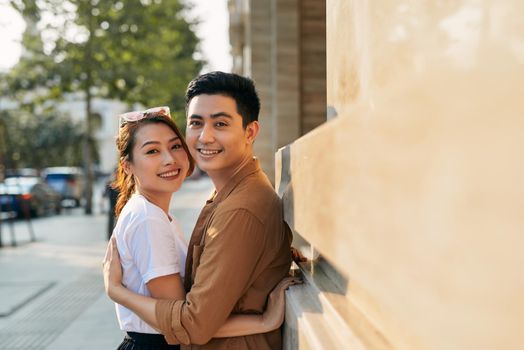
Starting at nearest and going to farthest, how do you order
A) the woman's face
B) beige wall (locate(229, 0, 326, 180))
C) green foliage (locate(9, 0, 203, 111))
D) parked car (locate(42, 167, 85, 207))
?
the woman's face, beige wall (locate(229, 0, 326, 180)), green foliage (locate(9, 0, 203, 111)), parked car (locate(42, 167, 85, 207))

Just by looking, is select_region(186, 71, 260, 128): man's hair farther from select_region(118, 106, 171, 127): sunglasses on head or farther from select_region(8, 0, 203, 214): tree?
select_region(8, 0, 203, 214): tree

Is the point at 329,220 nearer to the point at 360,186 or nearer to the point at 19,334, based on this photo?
the point at 360,186

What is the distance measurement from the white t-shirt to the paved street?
3.18 m

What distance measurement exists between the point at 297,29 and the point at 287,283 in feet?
15.8

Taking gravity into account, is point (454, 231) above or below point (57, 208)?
above

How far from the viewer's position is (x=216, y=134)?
215 cm

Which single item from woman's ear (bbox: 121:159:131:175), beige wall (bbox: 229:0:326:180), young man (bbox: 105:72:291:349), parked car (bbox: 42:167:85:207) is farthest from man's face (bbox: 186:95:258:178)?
parked car (bbox: 42:167:85:207)

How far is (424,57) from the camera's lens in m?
0.91

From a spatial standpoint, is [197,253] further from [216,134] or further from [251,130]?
[251,130]

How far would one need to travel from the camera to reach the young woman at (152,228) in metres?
1.99

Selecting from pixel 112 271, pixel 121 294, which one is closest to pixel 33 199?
pixel 112 271

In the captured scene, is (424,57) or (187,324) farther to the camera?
(187,324)

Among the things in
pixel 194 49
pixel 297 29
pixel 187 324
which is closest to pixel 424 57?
pixel 187 324

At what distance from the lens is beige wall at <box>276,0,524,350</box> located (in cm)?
51
